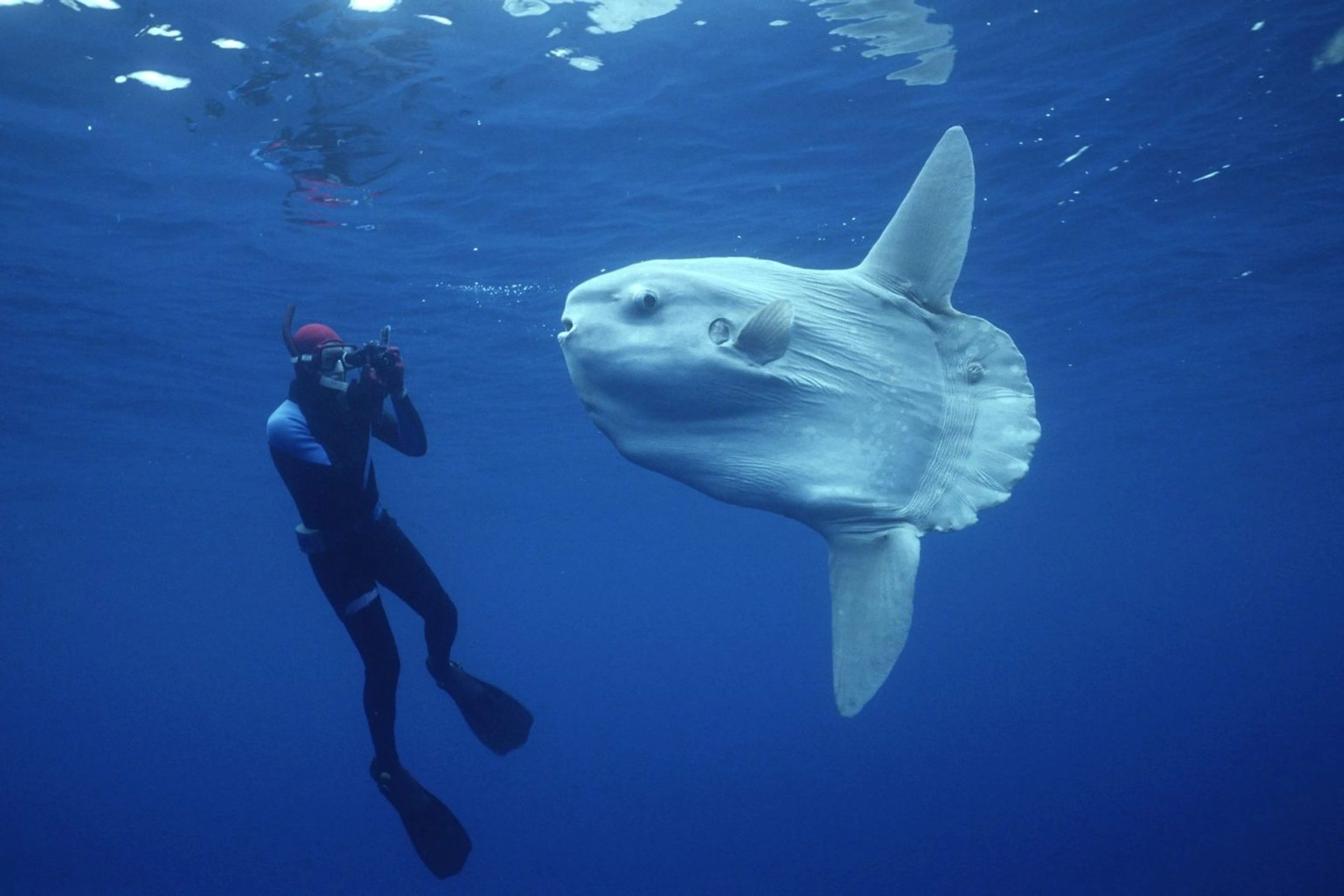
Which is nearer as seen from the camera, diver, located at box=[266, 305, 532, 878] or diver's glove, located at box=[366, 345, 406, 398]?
diver's glove, located at box=[366, 345, 406, 398]

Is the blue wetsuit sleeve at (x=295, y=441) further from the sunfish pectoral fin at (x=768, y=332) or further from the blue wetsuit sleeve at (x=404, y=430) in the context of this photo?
the sunfish pectoral fin at (x=768, y=332)

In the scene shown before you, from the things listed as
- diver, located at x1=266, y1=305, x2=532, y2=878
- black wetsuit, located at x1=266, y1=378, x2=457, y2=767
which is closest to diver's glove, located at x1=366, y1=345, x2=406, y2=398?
diver, located at x1=266, y1=305, x2=532, y2=878

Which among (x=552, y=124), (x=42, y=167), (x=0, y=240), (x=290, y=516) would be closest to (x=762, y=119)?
(x=552, y=124)

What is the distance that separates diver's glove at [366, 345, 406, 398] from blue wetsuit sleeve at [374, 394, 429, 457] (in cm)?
37

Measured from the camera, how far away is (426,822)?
191 inches

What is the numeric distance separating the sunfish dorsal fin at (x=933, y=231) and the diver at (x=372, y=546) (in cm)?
250

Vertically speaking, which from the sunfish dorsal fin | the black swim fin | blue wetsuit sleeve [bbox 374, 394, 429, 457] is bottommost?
the black swim fin

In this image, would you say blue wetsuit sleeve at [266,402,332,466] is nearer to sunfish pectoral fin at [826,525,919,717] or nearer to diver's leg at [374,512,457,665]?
diver's leg at [374,512,457,665]

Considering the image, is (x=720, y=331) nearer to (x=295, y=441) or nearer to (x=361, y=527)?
(x=295, y=441)

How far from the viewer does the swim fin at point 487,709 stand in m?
5.23

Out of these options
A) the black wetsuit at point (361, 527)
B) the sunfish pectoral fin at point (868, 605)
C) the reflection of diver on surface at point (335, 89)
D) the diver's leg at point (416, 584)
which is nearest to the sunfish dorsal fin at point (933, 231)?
the sunfish pectoral fin at point (868, 605)

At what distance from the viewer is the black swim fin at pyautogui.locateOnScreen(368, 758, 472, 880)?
485cm

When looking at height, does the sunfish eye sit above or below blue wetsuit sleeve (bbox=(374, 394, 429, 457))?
above

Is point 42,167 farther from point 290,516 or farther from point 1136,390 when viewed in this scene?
point 290,516
